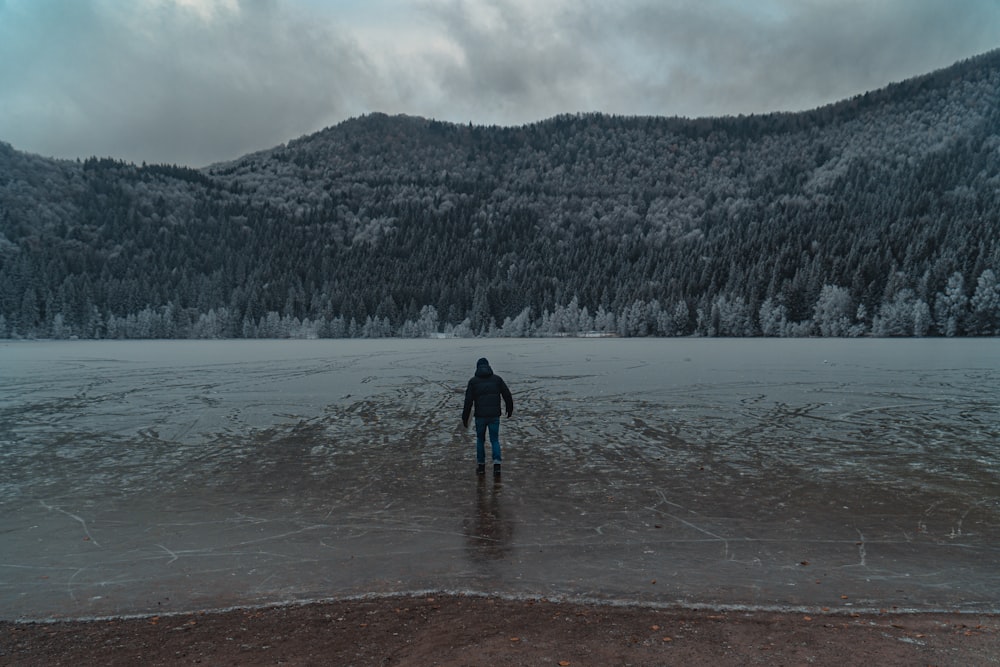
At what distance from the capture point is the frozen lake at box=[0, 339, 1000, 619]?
7426 millimetres

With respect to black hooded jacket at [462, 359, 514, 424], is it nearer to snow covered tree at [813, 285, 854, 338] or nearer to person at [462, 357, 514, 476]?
person at [462, 357, 514, 476]

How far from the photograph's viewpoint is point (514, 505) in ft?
35.1

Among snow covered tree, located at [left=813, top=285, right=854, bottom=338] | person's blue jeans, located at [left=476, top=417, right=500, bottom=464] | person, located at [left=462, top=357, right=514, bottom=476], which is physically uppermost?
snow covered tree, located at [left=813, top=285, right=854, bottom=338]

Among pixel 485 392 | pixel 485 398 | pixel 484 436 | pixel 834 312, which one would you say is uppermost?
pixel 834 312

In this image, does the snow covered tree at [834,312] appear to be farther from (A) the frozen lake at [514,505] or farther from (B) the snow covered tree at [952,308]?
(A) the frozen lake at [514,505]

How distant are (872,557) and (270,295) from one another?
199 meters

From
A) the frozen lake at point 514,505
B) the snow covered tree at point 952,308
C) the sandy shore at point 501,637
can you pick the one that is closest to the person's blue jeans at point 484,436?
the frozen lake at point 514,505

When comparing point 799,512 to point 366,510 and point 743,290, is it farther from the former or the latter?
point 743,290

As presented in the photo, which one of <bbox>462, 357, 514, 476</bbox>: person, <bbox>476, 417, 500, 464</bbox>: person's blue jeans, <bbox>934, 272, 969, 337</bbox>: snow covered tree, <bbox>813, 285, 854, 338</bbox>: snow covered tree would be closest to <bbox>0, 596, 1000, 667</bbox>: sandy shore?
<bbox>476, 417, 500, 464</bbox>: person's blue jeans

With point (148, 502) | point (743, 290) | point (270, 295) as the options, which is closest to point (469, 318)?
point (270, 295)

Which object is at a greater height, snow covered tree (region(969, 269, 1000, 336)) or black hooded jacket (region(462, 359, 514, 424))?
snow covered tree (region(969, 269, 1000, 336))

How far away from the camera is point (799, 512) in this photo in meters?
10.1

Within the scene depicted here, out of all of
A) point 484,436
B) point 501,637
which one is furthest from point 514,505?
point 501,637

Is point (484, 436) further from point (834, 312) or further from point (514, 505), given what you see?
point (834, 312)
